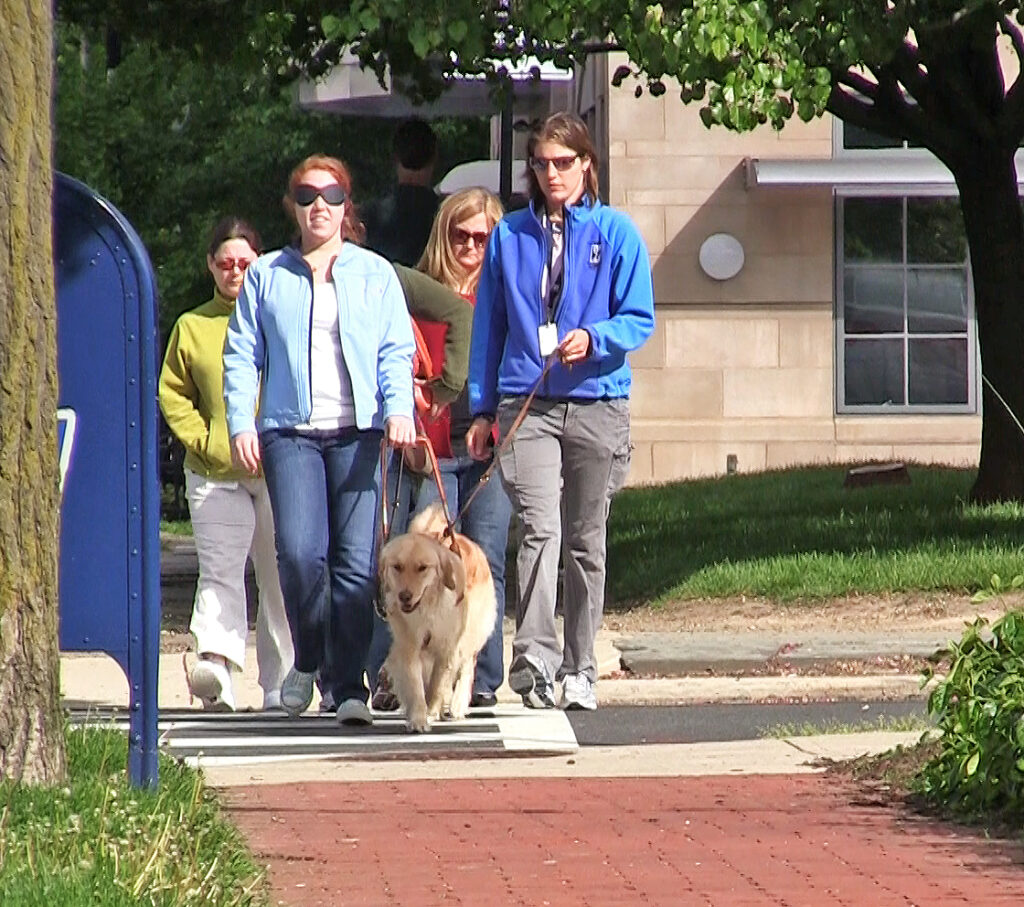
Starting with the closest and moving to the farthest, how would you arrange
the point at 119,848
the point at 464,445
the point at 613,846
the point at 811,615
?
the point at 119,848 < the point at 613,846 < the point at 464,445 < the point at 811,615

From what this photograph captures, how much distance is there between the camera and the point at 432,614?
28.5 ft

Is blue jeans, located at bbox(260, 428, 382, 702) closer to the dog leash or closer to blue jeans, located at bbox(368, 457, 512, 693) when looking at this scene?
the dog leash

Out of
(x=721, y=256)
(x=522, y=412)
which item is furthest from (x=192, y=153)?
(x=522, y=412)

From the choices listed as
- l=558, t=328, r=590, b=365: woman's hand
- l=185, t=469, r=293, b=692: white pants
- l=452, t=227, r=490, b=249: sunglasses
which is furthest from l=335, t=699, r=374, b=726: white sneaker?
l=452, t=227, r=490, b=249: sunglasses

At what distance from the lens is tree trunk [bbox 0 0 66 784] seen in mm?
5918

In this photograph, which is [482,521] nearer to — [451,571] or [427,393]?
[427,393]

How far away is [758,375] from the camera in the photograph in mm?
24719

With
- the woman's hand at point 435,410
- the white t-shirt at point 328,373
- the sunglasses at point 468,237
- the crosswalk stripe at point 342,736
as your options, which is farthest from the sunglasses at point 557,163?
the crosswalk stripe at point 342,736

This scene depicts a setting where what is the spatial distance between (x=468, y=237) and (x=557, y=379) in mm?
870

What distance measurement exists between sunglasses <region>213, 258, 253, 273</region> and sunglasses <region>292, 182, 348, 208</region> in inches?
32.6

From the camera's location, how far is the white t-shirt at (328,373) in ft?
28.2

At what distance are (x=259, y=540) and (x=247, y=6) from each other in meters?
5.15

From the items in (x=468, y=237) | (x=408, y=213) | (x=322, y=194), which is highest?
(x=408, y=213)

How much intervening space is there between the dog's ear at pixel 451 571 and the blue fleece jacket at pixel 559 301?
72 cm
